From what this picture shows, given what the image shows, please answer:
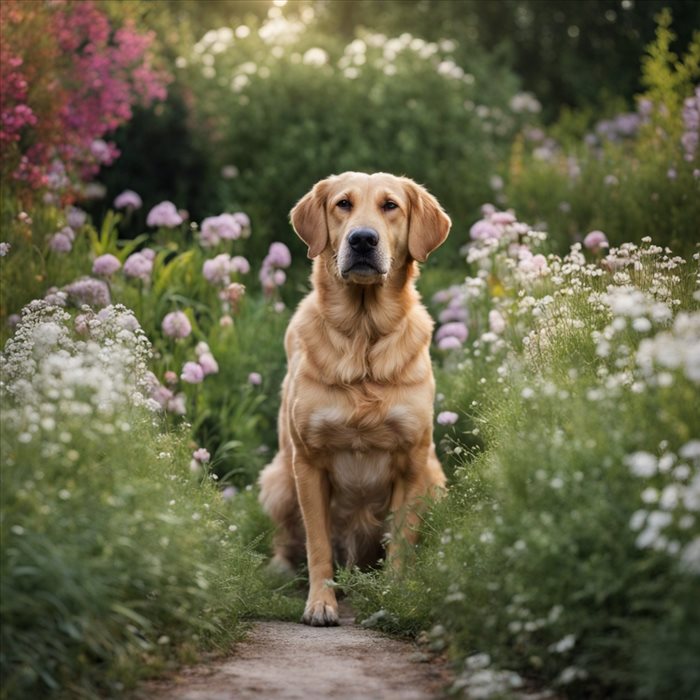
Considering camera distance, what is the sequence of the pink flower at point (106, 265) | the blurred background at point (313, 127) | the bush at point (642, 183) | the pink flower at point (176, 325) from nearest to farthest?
1. the pink flower at point (176, 325)
2. the pink flower at point (106, 265)
3. the bush at point (642, 183)
4. the blurred background at point (313, 127)

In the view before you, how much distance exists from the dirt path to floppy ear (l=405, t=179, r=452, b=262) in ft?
6.10

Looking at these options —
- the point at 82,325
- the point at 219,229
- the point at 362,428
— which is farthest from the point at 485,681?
the point at 219,229

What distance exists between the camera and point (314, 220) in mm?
5359

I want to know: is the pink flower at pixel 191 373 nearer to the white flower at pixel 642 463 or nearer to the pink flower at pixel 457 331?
the pink flower at pixel 457 331

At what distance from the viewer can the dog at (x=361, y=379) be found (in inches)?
199

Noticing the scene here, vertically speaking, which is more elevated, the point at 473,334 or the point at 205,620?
the point at 473,334

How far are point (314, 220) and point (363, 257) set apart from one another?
0.45 metres

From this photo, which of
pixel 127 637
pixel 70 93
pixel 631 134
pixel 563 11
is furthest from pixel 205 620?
pixel 563 11

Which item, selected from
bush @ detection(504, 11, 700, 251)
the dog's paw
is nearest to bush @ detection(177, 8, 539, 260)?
bush @ detection(504, 11, 700, 251)

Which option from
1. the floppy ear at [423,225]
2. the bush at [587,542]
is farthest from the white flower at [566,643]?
the floppy ear at [423,225]

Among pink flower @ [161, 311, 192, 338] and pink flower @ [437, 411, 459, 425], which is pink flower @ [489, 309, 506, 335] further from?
pink flower @ [161, 311, 192, 338]

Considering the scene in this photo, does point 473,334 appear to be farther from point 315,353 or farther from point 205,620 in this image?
point 205,620

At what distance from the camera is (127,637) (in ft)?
11.4

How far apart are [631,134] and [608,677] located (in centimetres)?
1085
